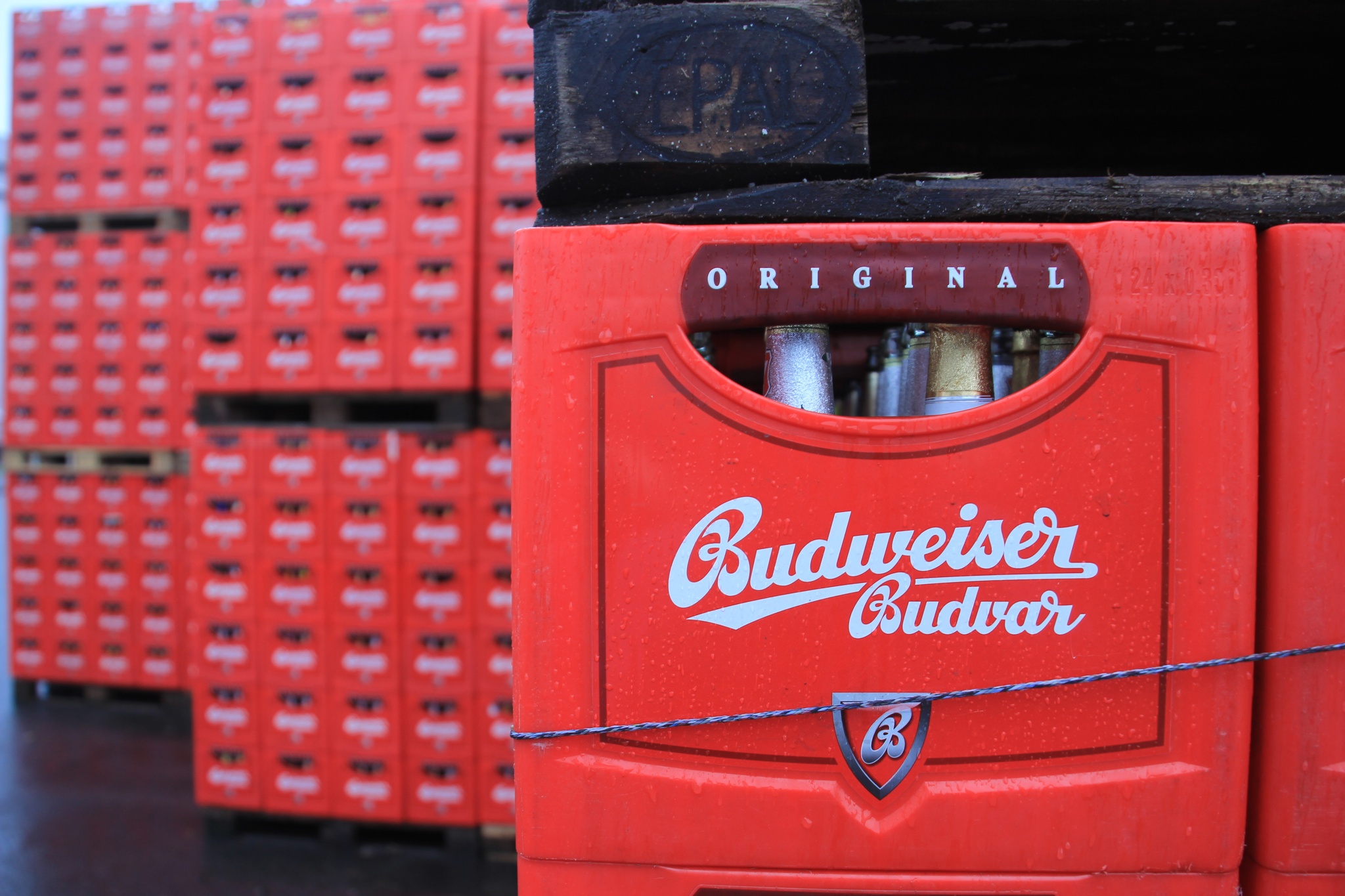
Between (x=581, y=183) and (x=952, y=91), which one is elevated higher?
(x=952, y=91)

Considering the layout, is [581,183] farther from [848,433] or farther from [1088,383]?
[1088,383]

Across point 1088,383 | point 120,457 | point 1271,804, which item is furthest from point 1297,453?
point 120,457

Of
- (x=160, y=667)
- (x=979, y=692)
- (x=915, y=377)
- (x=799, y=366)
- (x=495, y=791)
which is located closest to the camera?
(x=979, y=692)

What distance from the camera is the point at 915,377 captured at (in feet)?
3.88

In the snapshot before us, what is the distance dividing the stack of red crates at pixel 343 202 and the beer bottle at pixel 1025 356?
219 cm

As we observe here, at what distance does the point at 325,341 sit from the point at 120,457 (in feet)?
9.00

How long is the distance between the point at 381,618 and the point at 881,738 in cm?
248

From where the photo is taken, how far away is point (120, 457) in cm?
477

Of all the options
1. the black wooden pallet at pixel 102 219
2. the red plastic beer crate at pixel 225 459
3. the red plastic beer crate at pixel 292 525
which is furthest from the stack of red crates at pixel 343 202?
the black wooden pallet at pixel 102 219

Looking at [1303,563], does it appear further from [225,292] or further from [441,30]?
[225,292]

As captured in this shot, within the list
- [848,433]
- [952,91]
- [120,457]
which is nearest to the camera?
[848,433]

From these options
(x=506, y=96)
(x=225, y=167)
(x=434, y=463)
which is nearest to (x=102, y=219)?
(x=225, y=167)

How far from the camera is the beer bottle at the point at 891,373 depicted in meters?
1.26

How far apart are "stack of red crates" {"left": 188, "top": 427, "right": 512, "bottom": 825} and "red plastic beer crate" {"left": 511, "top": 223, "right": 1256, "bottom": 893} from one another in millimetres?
2121
